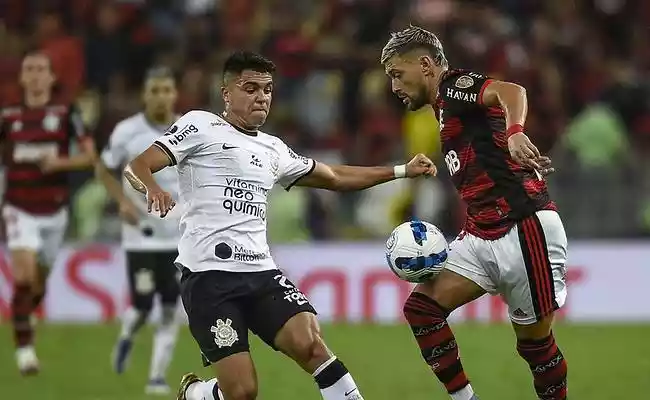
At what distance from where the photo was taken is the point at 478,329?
14031mm

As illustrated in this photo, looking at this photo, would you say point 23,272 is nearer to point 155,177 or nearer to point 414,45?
point 155,177

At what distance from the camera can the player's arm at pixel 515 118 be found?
647 cm

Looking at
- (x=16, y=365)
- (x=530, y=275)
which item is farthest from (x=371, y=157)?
(x=530, y=275)

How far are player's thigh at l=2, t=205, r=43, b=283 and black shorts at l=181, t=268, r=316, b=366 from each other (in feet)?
15.9

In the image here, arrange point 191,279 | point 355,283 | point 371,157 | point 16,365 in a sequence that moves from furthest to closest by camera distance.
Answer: point 371,157, point 355,283, point 16,365, point 191,279

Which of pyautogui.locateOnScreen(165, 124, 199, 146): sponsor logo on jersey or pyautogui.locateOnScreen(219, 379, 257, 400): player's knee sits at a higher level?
pyautogui.locateOnScreen(165, 124, 199, 146): sponsor logo on jersey

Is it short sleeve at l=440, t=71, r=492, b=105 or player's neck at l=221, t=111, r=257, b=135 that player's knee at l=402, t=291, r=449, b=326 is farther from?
player's neck at l=221, t=111, r=257, b=135

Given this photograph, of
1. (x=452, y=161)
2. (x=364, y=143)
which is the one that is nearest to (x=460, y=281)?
(x=452, y=161)

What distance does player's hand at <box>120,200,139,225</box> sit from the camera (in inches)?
410

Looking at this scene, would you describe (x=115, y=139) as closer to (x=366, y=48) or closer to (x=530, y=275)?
(x=530, y=275)

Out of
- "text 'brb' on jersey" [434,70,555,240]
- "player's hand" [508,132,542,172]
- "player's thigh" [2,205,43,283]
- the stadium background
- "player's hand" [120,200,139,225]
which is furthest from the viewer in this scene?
the stadium background

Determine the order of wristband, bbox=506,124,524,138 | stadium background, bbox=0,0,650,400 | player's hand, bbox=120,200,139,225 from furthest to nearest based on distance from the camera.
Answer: stadium background, bbox=0,0,650,400 → player's hand, bbox=120,200,139,225 → wristband, bbox=506,124,524,138

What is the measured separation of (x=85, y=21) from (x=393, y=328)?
6789 mm

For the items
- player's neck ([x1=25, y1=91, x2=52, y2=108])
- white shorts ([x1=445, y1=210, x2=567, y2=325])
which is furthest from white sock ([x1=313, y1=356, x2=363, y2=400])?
player's neck ([x1=25, y1=91, x2=52, y2=108])
